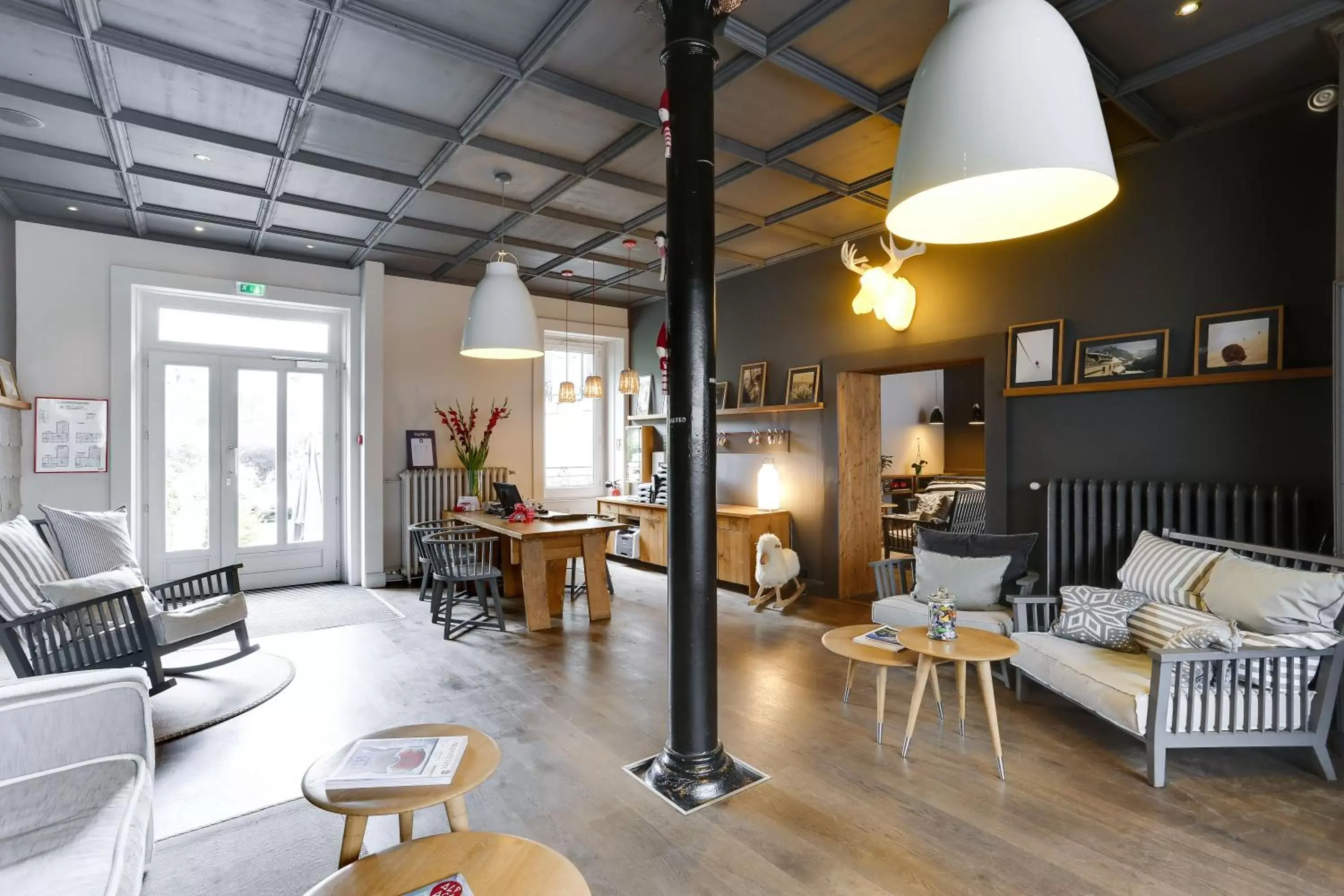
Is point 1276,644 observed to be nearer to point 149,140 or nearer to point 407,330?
point 149,140

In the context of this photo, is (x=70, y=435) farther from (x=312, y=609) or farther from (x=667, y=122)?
(x=667, y=122)

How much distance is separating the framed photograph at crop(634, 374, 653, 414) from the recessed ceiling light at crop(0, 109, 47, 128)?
18.7ft

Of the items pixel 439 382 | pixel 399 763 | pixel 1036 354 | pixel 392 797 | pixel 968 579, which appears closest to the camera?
pixel 392 797

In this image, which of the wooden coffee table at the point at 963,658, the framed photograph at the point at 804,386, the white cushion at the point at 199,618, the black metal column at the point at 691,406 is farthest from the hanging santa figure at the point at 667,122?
the framed photograph at the point at 804,386

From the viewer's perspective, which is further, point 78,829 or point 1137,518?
point 1137,518

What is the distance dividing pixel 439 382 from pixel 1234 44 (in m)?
6.95

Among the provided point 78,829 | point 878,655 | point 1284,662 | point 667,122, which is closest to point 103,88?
point 667,122

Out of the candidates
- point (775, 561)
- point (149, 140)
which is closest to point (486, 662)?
point (775, 561)

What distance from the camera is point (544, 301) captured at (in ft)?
27.3

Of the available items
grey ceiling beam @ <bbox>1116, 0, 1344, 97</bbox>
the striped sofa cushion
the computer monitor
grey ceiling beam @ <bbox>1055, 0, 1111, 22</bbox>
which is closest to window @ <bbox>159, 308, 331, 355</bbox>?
the computer monitor

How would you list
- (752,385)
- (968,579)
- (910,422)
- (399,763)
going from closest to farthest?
1. (399,763)
2. (968,579)
3. (752,385)
4. (910,422)

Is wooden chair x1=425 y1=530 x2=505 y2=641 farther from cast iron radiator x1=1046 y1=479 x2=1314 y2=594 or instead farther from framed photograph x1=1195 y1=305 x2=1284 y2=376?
framed photograph x1=1195 y1=305 x2=1284 y2=376

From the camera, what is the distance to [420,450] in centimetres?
737

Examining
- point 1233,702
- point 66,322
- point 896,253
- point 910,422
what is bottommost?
point 1233,702
